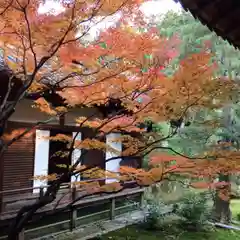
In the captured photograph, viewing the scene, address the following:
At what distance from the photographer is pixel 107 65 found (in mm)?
3768

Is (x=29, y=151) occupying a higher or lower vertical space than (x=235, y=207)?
higher

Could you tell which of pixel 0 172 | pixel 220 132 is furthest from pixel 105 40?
pixel 220 132

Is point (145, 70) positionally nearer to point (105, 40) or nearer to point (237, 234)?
point (105, 40)

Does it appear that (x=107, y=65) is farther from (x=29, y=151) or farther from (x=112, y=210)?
(x=112, y=210)

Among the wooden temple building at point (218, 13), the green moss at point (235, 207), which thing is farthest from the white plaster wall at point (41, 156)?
the green moss at point (235, 207)

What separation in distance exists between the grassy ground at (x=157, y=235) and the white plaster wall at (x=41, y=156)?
196 cm

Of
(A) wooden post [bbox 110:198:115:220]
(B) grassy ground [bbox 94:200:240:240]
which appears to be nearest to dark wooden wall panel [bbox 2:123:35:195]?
(B) grassy ground [bbox 94:200:240:240]

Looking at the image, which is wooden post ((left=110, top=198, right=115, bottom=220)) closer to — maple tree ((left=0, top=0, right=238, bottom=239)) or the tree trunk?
the tree trunk

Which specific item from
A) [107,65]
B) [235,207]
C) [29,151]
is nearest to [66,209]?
[29,151]

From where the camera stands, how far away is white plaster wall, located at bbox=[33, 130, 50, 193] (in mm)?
7516

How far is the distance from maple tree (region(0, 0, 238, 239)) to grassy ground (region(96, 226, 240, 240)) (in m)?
3.26

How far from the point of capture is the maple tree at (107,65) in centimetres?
299

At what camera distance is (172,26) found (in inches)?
410

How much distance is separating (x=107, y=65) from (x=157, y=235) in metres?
5.32
